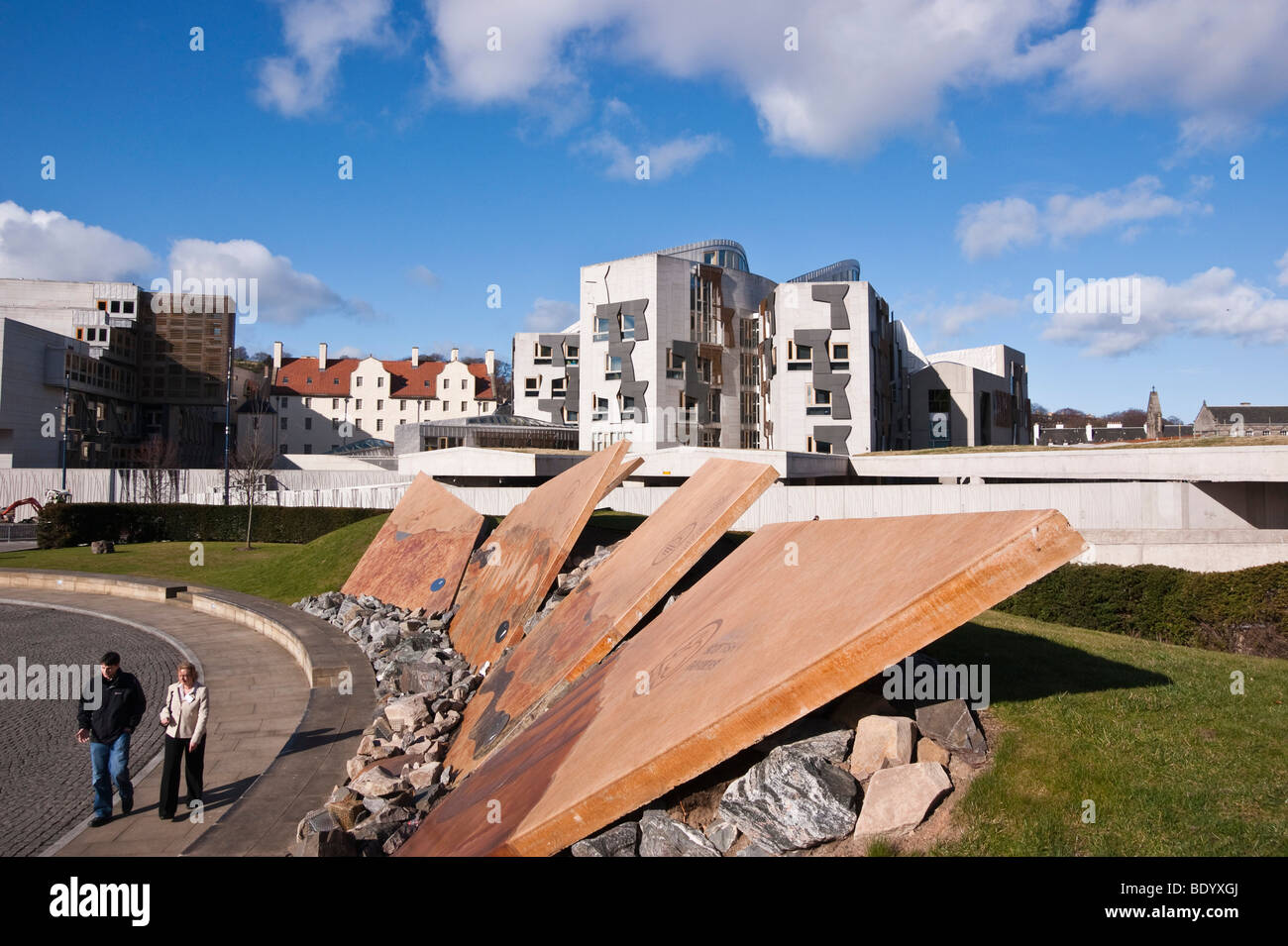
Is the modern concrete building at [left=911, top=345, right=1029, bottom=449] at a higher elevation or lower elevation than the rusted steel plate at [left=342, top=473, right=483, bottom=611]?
higher

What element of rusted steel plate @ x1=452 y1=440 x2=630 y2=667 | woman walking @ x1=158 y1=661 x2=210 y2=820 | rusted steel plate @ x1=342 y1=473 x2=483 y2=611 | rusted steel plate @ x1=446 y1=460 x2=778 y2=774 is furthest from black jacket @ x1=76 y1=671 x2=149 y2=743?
rusted steel plate @ x1=342 y1=473 x2=483 y2=611

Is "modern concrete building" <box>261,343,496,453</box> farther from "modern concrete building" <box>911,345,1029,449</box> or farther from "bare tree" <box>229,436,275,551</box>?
"modern concrete building" <box>911,345,1029,449</box>

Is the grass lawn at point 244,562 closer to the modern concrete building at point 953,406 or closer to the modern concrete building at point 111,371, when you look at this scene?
the modern concrete building at point 111,371

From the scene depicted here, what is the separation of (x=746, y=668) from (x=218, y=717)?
9.36 metres

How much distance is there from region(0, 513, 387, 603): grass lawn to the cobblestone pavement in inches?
154

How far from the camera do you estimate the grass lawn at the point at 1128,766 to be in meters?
3.78

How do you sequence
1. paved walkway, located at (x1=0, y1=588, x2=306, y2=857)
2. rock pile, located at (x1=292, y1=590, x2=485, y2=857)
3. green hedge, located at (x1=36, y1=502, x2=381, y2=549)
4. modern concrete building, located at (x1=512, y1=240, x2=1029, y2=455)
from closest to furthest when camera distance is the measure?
rock pile, located at (x1=292, y1=590, x2=485, y2=857) → paved walkway, located at (x1=0, y1=588, x2=306, y2=857) → green hedge, located at (x1=36, y1=502, x2=381, y2=549) → modern concrete building, located at (x1=512, y1=240, x2=1029, y2=455)

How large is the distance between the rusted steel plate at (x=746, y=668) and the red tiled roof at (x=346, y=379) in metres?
79.2

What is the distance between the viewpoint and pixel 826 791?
418 cm

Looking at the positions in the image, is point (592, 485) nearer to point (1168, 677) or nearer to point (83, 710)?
point (83, 710)

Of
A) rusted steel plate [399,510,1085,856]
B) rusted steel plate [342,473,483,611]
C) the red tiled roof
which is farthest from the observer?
the red tiled roof

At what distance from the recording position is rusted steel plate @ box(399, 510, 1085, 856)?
400cm

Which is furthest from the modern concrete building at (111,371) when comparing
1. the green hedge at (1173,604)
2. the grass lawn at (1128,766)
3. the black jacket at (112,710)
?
the grass lawn at (1128,766)

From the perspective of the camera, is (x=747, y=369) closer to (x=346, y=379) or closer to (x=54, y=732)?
(x=346, y=379)
